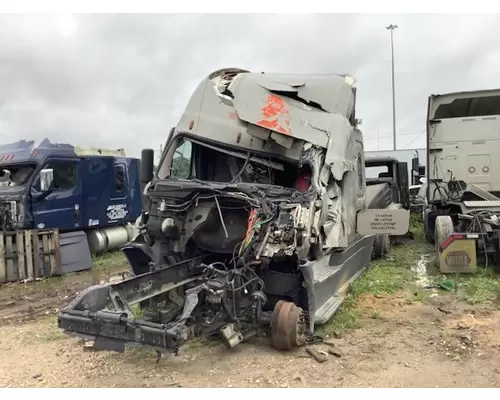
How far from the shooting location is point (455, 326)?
522 centimetres

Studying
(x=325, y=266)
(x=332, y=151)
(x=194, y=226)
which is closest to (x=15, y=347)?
(x=194, y=226)

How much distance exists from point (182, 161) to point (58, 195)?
4695 mm

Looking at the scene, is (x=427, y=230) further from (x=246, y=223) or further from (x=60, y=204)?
(x=60, y=204)

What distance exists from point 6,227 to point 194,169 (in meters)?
4.94

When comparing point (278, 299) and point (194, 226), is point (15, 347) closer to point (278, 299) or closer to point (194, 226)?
point (194, 226)

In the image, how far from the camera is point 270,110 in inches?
221

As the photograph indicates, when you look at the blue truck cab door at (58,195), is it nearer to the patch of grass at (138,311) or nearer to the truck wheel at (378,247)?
the patch of grass at (138,311)

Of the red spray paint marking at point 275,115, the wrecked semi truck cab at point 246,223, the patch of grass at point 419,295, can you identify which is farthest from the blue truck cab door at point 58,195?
the patch of grass at point 419,295

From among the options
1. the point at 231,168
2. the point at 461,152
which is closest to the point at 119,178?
the point at 231,168

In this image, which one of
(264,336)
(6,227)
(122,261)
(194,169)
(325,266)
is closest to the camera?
(264,336)

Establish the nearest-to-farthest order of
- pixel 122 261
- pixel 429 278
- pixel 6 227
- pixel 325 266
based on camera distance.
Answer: pixel 325 266
pixel 429 278
pixel 6 227
pixel 122 261

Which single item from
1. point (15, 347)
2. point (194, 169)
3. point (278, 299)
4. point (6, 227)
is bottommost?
point (15, 347)

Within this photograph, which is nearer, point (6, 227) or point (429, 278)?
point (429, 278)
